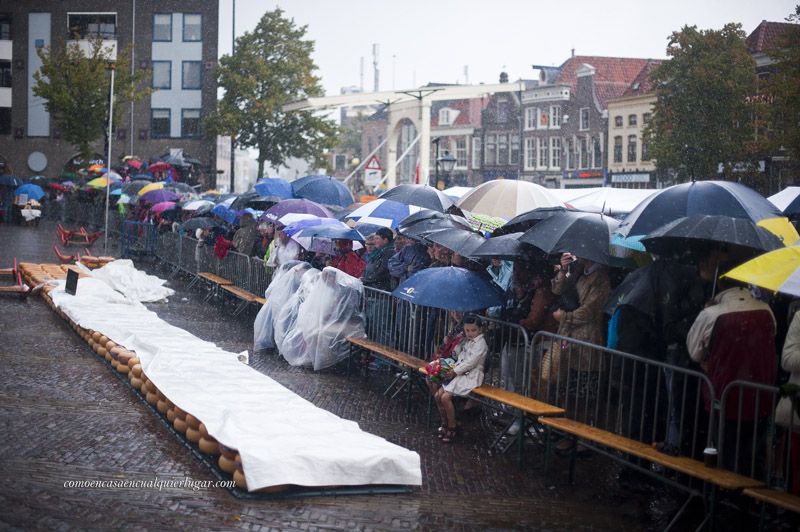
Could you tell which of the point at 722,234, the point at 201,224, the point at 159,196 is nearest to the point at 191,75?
the point at 159,196

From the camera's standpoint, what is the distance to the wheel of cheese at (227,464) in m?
7.37

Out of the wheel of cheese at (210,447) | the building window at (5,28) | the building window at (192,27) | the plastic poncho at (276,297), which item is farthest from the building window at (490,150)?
the wheel of cheese at (210,447)

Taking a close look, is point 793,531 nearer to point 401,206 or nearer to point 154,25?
point 401,206

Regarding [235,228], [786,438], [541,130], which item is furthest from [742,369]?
[541,130]

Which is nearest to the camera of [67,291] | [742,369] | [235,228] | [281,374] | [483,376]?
[742,369]

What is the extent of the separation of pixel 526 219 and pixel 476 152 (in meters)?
65.8

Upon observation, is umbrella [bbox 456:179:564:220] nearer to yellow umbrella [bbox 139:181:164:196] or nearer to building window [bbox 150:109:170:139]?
→ yellow umbrella [bbox 139:181:164:196]

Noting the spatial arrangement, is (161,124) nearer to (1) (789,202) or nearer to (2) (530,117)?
(2) (530,117)

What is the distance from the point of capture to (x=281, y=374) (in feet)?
40.0

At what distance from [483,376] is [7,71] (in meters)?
55.0

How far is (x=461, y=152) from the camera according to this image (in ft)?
254

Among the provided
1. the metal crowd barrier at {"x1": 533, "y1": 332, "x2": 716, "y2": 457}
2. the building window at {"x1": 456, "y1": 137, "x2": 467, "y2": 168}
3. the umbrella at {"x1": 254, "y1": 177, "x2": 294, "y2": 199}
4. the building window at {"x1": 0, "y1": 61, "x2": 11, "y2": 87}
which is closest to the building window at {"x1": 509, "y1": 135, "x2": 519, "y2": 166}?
the building window at {"x1": 456, "y1": 137, "x2": 467, "y2": 168}

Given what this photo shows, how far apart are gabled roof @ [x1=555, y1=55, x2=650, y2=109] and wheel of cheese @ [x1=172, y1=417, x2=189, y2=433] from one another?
55.6 m

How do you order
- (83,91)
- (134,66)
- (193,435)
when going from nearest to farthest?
(193,435) < (83,91) < (134,66)
